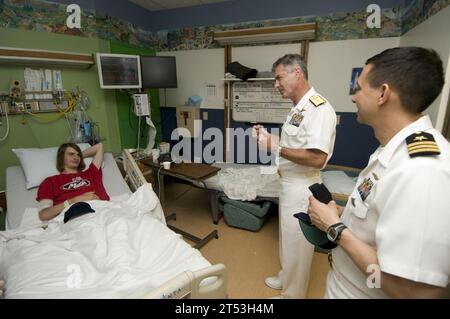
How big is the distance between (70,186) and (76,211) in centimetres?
51

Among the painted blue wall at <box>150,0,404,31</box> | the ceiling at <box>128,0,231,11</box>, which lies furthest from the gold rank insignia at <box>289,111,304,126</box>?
the ceiling at <box>128,0,231,11</box>

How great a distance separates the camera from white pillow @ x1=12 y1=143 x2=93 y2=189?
214 centimetres

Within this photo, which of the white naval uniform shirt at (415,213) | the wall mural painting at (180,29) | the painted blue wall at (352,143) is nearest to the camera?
the white naval uniform shirt at (415,213)

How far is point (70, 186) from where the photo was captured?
6.74ft

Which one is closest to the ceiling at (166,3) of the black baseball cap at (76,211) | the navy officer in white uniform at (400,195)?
the black baseball cap at (76,211)

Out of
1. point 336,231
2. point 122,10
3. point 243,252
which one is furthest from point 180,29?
point 336,231

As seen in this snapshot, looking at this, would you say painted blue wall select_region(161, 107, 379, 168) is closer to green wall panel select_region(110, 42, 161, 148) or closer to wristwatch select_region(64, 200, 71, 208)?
green wall panel select_region(110, 42, 161, 148)

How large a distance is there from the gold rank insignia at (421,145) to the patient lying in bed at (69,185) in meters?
2.08

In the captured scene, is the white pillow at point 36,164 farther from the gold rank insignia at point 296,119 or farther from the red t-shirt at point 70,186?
the gold rank insignia at point 296,119

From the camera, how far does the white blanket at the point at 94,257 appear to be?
3.57 ft

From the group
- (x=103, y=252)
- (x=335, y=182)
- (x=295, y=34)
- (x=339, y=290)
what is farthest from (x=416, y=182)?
(x=295, y=34)

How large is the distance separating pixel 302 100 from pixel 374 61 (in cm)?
83

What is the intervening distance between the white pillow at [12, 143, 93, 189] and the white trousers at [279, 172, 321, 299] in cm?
207

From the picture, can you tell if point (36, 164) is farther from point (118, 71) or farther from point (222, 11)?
point (222, 11)
